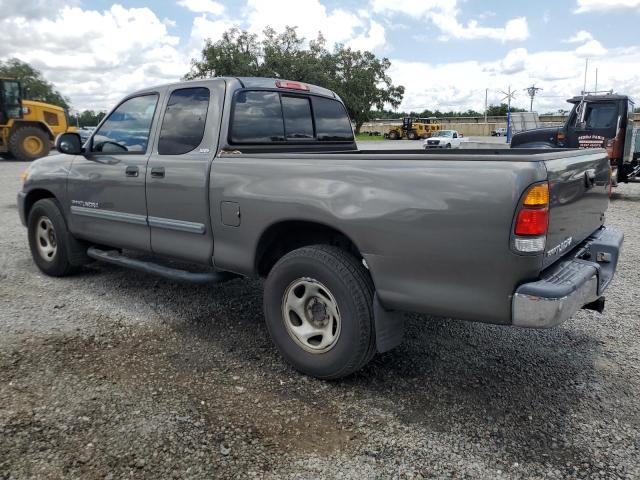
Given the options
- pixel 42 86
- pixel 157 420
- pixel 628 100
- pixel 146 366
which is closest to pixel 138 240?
pixel 146 366

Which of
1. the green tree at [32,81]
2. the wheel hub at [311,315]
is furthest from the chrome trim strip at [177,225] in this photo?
the green tree at [32,81]

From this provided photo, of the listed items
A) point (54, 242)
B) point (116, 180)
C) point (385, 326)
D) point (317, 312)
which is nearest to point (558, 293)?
point (385, 326)

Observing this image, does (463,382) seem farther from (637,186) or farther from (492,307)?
(637,186)

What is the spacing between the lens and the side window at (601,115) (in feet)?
37.9

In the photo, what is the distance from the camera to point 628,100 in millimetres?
11555

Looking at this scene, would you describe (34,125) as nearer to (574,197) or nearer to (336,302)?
(336,302)

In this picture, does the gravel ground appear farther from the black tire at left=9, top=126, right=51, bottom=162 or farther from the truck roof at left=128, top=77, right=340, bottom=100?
the black tire at left=9, top=126, right=51, bottom=162

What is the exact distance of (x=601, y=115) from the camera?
462 inches

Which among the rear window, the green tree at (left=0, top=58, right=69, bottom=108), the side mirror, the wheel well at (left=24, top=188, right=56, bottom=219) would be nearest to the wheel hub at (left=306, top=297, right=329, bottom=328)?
Answer: the rear window

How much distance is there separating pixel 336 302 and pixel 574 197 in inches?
57.3

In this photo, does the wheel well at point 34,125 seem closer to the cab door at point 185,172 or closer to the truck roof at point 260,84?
the truck roof at point 260,84

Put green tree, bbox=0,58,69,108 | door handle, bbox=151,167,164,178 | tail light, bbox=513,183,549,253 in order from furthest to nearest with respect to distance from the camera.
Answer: green tree, bbox=0,58,69,108 → door handle, bbox=151,167,164,178 → tail light, bbox=513,183,549,253

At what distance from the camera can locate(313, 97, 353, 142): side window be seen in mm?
4688

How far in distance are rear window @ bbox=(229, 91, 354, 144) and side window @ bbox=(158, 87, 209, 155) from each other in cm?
28
